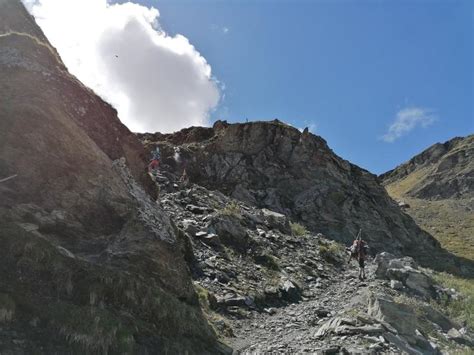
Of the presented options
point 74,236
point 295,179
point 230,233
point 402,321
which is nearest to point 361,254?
point 230,233

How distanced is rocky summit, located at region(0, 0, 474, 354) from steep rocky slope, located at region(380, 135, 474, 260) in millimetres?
83060

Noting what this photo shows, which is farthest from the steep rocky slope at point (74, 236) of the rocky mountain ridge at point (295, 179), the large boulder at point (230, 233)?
the rocky mountain ridge at point (295, 179)

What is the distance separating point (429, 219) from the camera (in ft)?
449

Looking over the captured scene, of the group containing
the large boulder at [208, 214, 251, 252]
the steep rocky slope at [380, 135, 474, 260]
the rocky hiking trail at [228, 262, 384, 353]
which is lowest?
the rocky hiking trail at [228, 262, 384, 353]

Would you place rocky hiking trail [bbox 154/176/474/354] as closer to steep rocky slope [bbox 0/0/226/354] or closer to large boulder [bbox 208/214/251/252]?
large boulder [bbox 208/214/251/252]

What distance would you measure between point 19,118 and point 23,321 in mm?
7724

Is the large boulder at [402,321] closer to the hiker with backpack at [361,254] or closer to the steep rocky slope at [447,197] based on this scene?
the hiker with backpack at [361,254]

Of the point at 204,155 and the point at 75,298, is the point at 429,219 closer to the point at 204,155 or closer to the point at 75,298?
the point at 204,155

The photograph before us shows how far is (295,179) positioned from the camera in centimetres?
6519

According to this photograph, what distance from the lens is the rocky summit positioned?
1032 cm

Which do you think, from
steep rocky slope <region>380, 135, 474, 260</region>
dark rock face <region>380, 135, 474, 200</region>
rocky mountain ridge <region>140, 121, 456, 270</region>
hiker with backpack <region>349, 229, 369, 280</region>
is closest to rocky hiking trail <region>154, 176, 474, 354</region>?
hiker with backpack <region>349, 229, 369, 280</region>

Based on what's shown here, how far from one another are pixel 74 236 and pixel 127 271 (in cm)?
192

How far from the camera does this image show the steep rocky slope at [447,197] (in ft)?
389

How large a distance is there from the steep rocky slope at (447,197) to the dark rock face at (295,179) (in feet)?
132
